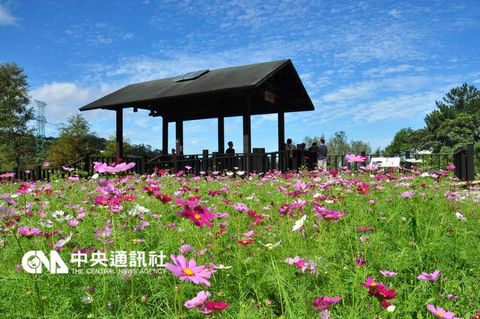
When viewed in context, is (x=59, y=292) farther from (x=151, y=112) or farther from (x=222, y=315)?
(x=151, y=112)

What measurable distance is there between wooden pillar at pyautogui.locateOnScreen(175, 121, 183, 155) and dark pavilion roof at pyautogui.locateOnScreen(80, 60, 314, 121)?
0.30 metres

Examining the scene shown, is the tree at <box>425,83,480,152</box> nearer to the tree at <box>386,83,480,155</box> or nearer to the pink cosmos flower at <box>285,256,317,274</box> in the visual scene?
the tree at <box>386,83,480,155</box>

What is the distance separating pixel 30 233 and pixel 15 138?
43.1 meters

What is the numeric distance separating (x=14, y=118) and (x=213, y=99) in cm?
3037

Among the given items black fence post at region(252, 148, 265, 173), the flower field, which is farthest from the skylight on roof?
the flower field

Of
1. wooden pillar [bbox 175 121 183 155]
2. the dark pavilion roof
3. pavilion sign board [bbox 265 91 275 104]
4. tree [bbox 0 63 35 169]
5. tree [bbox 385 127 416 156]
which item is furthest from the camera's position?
→ tree [bbox 385 127 416 156]

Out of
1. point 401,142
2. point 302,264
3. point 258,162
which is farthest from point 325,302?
point 401,142

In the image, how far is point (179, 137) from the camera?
17.6 metres

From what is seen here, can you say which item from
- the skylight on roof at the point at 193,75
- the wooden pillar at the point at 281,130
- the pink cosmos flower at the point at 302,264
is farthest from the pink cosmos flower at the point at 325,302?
the skylight on roof at the point at 193,75

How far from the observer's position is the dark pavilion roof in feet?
46.2

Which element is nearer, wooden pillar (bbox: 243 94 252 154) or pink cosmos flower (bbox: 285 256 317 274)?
pink cosmos flower (bbox: 285 256 317 274)

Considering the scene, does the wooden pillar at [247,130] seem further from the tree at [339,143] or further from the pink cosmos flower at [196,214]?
the tree at [339,143]

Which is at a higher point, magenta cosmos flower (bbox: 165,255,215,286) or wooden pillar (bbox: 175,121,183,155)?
wooden pillar (bbox: 175,121,183,155)

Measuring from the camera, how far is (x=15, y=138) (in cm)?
3981
